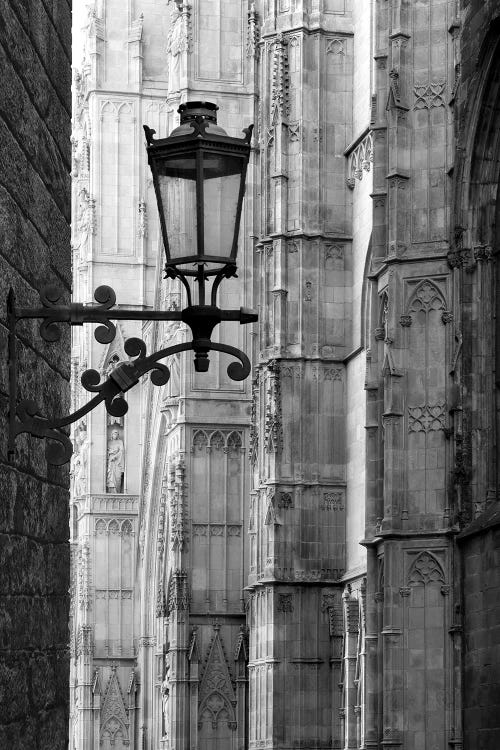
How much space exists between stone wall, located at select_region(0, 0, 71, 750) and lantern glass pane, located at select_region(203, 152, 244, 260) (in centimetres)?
102

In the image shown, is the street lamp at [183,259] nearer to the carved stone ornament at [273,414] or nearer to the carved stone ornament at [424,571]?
the carved stone ornament at [424,571]

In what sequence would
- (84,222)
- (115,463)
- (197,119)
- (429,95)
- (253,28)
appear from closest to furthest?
(197,119) < (429,95) < (253,28) < (115,463) < (84,222)

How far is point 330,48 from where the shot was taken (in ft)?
129

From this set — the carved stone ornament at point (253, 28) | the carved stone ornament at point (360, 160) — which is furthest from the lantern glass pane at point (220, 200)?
the carved stone ornament at point (253, 28)

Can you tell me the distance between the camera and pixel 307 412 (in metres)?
38.1

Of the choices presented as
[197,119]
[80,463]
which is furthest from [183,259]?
[80,463]

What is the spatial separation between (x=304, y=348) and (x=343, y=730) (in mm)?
7158

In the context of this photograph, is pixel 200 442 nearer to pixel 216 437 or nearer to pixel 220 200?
pixel 216 437

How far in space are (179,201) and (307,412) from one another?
28460 millimetres

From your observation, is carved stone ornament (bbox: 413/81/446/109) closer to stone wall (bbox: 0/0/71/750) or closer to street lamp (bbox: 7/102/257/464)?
stone wall (bbox: 0/0/71/750)

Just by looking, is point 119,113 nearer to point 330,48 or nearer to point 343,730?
point 330,48

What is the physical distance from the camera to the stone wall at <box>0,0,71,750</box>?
998cm

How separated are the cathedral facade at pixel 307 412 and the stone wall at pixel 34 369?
1.09 meters

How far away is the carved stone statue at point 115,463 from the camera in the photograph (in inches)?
2425
